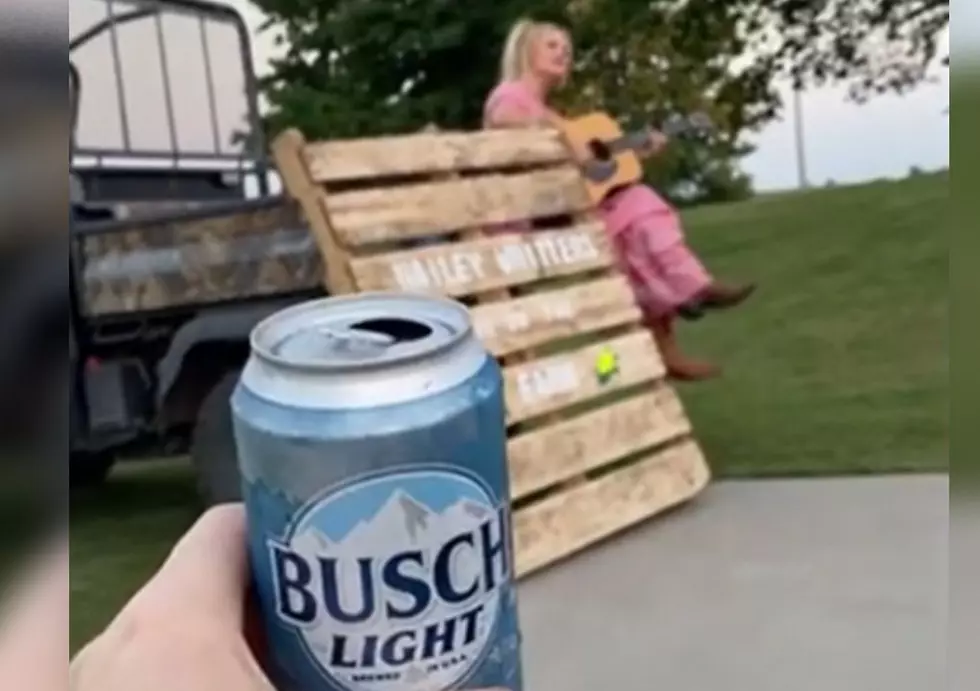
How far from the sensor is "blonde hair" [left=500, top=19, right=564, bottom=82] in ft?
8.39

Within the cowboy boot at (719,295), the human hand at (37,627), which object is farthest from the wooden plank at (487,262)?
the human hand at (37,627)

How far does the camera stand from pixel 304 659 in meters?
0.54

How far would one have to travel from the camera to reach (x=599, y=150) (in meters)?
2.35

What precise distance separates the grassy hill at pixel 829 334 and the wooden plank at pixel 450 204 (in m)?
0.55

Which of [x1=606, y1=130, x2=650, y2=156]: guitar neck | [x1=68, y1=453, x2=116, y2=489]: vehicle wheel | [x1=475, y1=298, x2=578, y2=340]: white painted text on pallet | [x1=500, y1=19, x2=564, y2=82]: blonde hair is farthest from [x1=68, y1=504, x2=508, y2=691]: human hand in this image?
[x1=500, y1=19, x2=564, y2=82]: blonde hair

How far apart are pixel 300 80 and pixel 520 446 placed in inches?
48.4

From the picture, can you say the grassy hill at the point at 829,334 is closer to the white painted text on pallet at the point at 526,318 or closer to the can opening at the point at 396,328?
the white painted text on pallet at the point at 526,318

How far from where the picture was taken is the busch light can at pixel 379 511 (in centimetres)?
52

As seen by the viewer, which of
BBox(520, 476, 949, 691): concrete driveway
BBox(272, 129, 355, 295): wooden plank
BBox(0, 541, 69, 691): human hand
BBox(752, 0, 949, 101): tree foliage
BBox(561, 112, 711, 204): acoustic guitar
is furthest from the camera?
BBox(752, 0, 949, 101): tree foliage

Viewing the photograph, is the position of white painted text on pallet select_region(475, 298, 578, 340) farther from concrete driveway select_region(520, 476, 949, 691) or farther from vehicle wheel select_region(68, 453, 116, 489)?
vehicle wheel select_region(68, 453, 116, 489)

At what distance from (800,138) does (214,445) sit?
1.48m

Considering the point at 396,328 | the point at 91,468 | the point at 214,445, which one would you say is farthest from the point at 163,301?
the point at 396,328

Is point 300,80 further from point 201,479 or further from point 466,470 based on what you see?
point 466,470

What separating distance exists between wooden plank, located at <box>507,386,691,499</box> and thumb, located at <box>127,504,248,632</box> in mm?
1229
